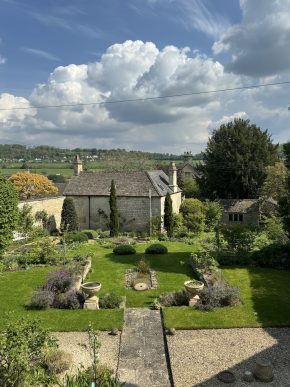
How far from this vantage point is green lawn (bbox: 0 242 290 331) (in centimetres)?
1313

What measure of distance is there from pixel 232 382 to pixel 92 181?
33.2 metres

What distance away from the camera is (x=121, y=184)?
39.7 m

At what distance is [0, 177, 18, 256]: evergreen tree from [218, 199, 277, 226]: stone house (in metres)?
26.0

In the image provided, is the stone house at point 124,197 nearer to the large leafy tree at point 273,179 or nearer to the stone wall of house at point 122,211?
the stone wall of house at point 122,211

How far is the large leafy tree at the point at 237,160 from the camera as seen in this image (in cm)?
4306

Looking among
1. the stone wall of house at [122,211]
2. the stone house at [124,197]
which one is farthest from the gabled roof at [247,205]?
the stone wall of house at [122,211]

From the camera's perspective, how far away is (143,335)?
1235 centimetres

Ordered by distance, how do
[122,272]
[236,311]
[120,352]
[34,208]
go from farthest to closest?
[34,208], [122,272], [236,311], [120,352]

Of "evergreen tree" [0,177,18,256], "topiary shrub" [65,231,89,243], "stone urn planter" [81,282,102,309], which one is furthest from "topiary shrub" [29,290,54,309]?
"topiary shrub" [65,231,89,243]

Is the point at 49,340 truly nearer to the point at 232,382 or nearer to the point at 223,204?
the point at 232,382

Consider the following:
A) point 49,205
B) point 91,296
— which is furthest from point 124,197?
point 91,296

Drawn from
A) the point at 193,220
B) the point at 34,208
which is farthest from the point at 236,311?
the point at 34,208

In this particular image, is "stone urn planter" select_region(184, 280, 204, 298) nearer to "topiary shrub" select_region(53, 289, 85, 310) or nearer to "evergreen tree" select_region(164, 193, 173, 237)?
"topiary shrub" select_region(53, 289, 85, 310)

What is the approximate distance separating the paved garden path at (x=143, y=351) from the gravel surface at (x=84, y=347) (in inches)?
9.1
